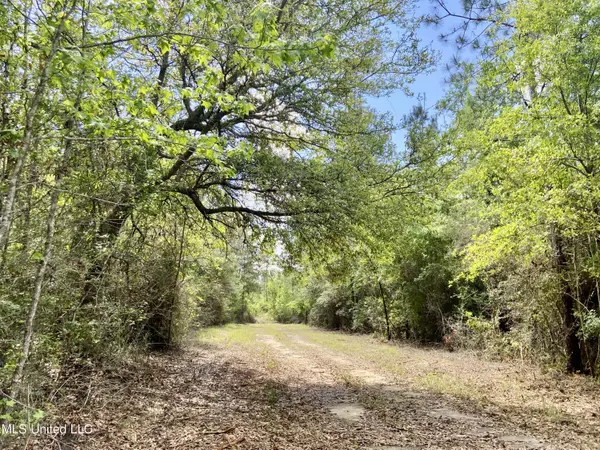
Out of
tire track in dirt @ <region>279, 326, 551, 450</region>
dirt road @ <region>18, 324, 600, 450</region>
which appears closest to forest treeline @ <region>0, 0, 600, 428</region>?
dirt road @ <region>18, 324, 600, 450</region>

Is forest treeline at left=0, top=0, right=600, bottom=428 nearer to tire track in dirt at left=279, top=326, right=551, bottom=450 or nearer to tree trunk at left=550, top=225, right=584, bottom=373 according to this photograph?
tree trunk at left=550, top=225, right=584, bottom=373

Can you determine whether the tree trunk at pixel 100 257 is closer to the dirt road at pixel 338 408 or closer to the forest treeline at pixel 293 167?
the forest treeline at pixel 293 167

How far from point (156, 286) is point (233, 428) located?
5700 millimetres

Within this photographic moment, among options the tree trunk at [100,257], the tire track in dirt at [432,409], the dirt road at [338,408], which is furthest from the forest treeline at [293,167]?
the tire track in dirt at [432,409]

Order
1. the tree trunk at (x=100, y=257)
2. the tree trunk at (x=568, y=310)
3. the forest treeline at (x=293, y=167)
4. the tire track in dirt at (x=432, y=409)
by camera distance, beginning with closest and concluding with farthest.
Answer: the forest treeline at (x=293, y=167) < the tire track in dirt at (x=432, y=409) < the tree trunk at (x=100, y=257) < the tree trunk at (x=568, y=310)

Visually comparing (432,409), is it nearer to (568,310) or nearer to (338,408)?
(338,408)

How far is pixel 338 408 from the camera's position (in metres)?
6.37

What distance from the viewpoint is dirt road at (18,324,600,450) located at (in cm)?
477

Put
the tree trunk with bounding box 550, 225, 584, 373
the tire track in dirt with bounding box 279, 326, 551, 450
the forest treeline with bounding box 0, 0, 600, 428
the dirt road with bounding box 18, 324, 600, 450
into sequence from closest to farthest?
the forest treeline with bounding box 0, 0, 600, 428 < the dirt road with bounding box 18, 324, 600, 450 < the tire track in dirt with bounding box 279, 326, 551, 450 < the tree trunk with bounding box 550, 225, 584, 373

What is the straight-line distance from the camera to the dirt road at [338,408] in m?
4.77

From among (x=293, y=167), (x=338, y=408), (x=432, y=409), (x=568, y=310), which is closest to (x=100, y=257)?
(x=293, y=167)

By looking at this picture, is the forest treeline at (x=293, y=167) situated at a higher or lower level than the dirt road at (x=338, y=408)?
higher

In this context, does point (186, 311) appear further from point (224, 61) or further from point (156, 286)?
point (224, 61)

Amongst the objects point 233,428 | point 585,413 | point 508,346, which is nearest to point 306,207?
point 233,428
